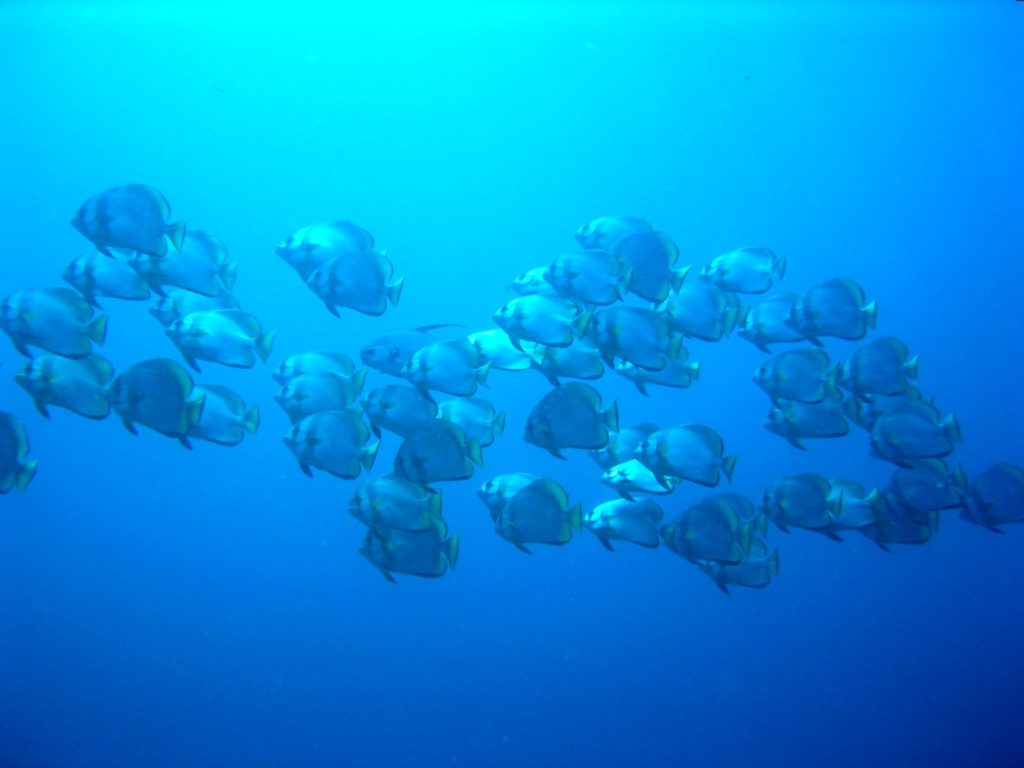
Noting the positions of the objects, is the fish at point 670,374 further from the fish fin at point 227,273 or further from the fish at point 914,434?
the fish fin at point 227,273

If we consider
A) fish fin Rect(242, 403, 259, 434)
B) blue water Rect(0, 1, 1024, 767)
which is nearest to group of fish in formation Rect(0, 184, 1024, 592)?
fish fin Rect(242, 403, 259, 434)

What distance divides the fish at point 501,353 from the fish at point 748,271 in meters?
1.58

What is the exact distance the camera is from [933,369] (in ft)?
35.1

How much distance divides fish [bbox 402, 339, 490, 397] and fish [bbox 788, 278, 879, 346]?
2.28 m

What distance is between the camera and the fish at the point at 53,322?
3662mm

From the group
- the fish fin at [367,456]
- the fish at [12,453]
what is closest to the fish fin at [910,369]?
the fish fin at [367,456]

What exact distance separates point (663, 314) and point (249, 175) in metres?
10.2

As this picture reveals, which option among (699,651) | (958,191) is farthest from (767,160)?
(699,651)

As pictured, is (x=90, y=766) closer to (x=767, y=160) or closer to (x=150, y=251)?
(x=150, y=251)

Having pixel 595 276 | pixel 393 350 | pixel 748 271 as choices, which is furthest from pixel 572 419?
pixel 748 271

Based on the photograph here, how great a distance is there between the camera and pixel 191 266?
4039mm

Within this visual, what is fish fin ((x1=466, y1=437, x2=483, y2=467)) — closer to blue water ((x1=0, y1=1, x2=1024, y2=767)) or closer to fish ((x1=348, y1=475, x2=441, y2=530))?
fish ((x1=348, y1=475, x2=441, y2=530))

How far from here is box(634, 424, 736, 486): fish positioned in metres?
3.91

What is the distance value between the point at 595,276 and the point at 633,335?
0.46m
